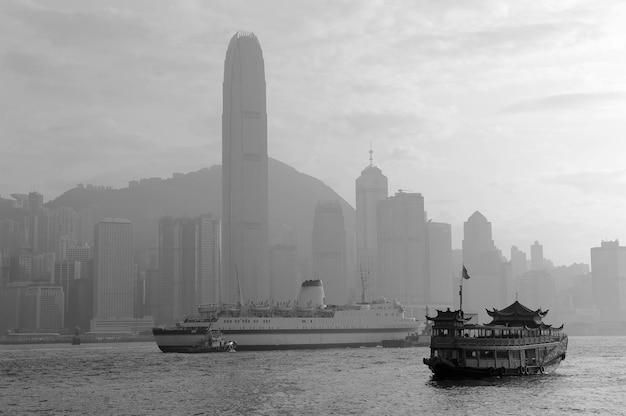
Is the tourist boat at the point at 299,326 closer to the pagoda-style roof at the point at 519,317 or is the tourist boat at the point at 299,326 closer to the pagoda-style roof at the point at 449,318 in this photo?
the pagoda-style roof at the point at 519,317

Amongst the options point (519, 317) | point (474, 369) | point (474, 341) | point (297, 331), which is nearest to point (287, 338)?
point (297, 331)

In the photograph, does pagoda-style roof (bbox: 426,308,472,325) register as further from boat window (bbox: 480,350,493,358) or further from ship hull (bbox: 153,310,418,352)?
ship hull (bbox: 153,310,418,352)

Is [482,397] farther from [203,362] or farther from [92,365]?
[92,365]

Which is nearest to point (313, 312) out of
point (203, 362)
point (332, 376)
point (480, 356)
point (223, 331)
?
point (223, 331)

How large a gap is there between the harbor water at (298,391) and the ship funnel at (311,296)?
58810 millimetres

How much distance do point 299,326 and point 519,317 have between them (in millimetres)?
73704

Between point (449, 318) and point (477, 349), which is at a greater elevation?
point (449, 318)

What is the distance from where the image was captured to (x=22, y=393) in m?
85.8

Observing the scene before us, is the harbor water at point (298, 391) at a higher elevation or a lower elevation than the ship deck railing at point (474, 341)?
lower

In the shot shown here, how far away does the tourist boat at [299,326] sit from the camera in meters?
158

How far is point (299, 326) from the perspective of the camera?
167 meters

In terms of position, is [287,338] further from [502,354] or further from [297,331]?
[502,354]

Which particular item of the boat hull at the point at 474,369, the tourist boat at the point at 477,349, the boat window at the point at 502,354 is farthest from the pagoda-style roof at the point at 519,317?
the boat window at the point at 502,354

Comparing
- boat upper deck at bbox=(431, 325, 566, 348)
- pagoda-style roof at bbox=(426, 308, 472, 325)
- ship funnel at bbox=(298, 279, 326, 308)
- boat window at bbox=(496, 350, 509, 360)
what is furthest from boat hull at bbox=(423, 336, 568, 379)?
ship funnel at bbox=(298, 279, 326, 308)
